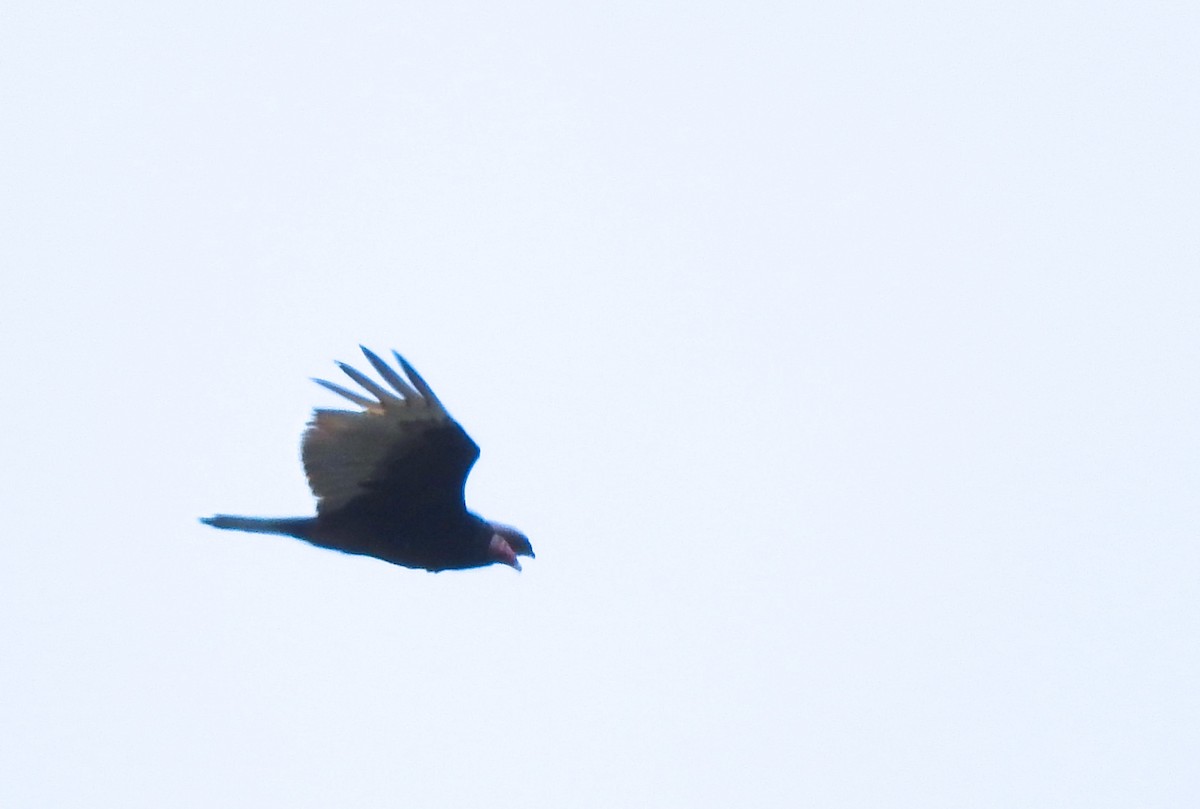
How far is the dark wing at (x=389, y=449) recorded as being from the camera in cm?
2745

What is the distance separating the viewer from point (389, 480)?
27906 mm

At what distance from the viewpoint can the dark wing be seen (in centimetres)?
2745

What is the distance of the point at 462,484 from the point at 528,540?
1.47 metres

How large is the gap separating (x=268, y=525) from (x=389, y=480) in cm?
93

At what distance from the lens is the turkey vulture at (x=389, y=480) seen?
27.5 meters

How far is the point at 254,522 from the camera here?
28.0 m

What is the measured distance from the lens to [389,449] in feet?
90.9

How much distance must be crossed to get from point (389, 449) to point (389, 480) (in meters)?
0.29

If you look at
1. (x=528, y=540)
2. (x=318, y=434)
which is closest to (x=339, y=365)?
(x=318, y=434)

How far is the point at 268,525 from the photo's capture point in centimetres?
2806

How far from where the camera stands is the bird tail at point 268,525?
28.0 meters

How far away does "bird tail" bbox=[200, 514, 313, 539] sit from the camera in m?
28.0

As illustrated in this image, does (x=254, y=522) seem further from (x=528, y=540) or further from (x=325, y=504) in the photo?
(x=528, y=540)

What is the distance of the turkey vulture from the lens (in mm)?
27516
